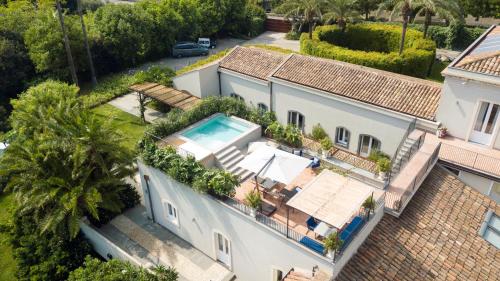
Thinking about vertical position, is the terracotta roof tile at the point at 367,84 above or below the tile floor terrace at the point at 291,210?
above

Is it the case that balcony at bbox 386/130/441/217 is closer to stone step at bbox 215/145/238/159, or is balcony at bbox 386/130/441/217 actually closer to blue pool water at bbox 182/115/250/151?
stone step at bbox 215/145/238/159

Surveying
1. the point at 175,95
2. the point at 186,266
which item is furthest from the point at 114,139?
the point at 175,95

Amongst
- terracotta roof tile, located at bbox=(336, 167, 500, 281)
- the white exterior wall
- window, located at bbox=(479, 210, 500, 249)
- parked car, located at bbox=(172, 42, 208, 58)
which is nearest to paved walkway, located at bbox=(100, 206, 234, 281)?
terracotta roof tile, located at bbox=(336, 167, 500, 281)

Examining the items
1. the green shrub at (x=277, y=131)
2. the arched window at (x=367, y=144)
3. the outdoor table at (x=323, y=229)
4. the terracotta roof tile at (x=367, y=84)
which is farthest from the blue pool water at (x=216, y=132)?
the outdoor table at (x=323, y=229)

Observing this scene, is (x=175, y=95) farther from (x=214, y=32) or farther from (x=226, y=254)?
(x=214, y=32)

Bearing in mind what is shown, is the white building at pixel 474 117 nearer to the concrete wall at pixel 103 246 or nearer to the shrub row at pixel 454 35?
the concrete wall at pixel 103 246

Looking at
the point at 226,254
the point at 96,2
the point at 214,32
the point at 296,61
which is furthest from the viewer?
the point at 96,2
